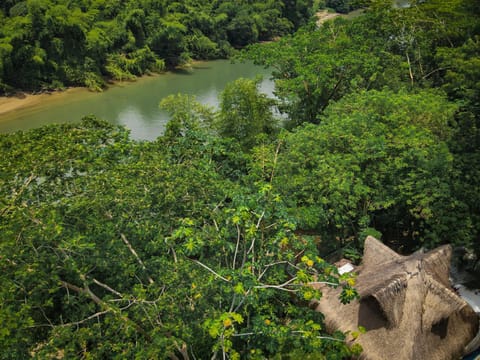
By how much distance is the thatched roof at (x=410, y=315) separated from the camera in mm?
5434

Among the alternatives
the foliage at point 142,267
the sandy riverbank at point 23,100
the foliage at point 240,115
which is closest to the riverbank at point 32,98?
the sandy riverbank at point 23,100

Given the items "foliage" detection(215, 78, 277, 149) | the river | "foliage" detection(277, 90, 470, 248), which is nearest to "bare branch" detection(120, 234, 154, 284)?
"foliage" detection(277, 90, 470, 248)

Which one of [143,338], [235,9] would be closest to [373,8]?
[143,338]

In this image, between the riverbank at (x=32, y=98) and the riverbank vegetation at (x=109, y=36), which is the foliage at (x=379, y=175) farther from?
the riverbank vegetation at (x=109, y=36)

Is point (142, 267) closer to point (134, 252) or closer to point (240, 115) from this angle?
point (134, 252)

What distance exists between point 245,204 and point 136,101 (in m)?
16.9

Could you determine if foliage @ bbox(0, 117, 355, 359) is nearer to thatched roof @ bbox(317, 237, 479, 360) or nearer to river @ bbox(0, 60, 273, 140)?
thatched roof @ bbox(317, 237, 479, 360)

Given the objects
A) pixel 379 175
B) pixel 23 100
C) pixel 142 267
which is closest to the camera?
pixel 142 267

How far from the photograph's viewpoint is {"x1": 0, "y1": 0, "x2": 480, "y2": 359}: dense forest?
14.6 ft

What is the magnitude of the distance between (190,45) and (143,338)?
2597cm

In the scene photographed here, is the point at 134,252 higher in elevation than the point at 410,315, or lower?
higher

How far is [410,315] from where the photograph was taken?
5492mm

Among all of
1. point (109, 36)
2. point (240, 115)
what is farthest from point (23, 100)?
point (240, 115)

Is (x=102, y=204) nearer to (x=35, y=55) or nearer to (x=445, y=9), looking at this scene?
(x=445, y=9)
